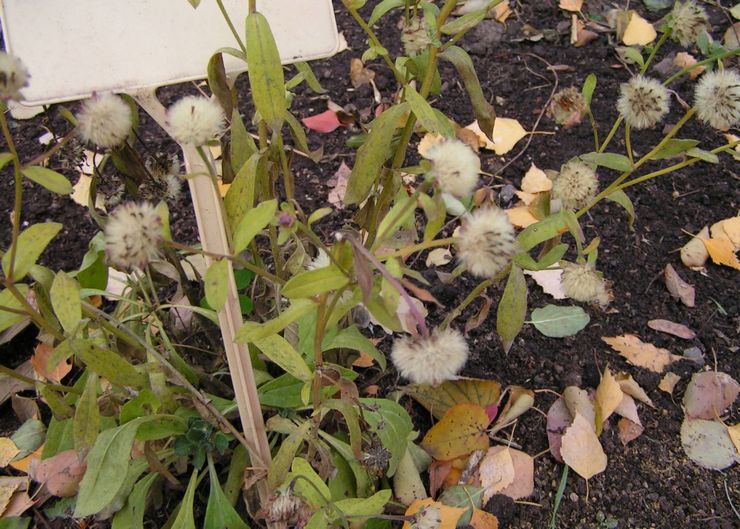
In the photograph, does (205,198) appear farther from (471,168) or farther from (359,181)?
(471,168)

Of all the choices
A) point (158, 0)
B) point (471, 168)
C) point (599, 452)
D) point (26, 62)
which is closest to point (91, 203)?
point (26, 62)

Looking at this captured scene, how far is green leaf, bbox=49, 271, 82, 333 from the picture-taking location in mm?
862

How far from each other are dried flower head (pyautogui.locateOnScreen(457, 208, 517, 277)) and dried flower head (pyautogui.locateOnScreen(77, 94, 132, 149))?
0.47 metres

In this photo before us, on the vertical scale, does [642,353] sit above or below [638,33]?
below

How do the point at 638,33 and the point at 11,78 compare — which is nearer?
the point at 11,78

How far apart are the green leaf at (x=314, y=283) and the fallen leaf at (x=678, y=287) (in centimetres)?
116

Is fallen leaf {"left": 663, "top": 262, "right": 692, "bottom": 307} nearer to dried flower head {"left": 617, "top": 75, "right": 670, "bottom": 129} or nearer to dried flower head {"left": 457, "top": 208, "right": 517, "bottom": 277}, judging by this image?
dried flower head {"left": 617, "top": 75, "right": 670, "bottom": 129}

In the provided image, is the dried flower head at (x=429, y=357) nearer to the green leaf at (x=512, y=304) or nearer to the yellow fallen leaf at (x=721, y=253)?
the green leaf at (x=512, y=304)

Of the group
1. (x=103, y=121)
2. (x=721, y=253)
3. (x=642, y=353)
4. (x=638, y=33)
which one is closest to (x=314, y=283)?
(x=103, y=121)

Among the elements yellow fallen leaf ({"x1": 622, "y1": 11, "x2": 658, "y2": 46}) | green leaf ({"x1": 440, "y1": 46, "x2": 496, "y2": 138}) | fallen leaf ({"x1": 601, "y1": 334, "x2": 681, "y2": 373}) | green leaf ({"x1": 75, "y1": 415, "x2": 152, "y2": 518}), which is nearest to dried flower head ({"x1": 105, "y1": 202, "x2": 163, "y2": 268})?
green leaf ({"x1": 75, "y1": 415, "x2": 152, "y2": 518})

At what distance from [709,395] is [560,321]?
1.12 feet

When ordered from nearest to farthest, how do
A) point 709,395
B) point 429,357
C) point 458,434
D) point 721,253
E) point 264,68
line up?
1. point 429,357
2. point 264,68
3. point 458,434
4. point 709,395
5. point 721,253

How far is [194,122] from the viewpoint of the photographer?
31.8 inches

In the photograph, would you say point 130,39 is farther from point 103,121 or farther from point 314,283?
point 314,283
